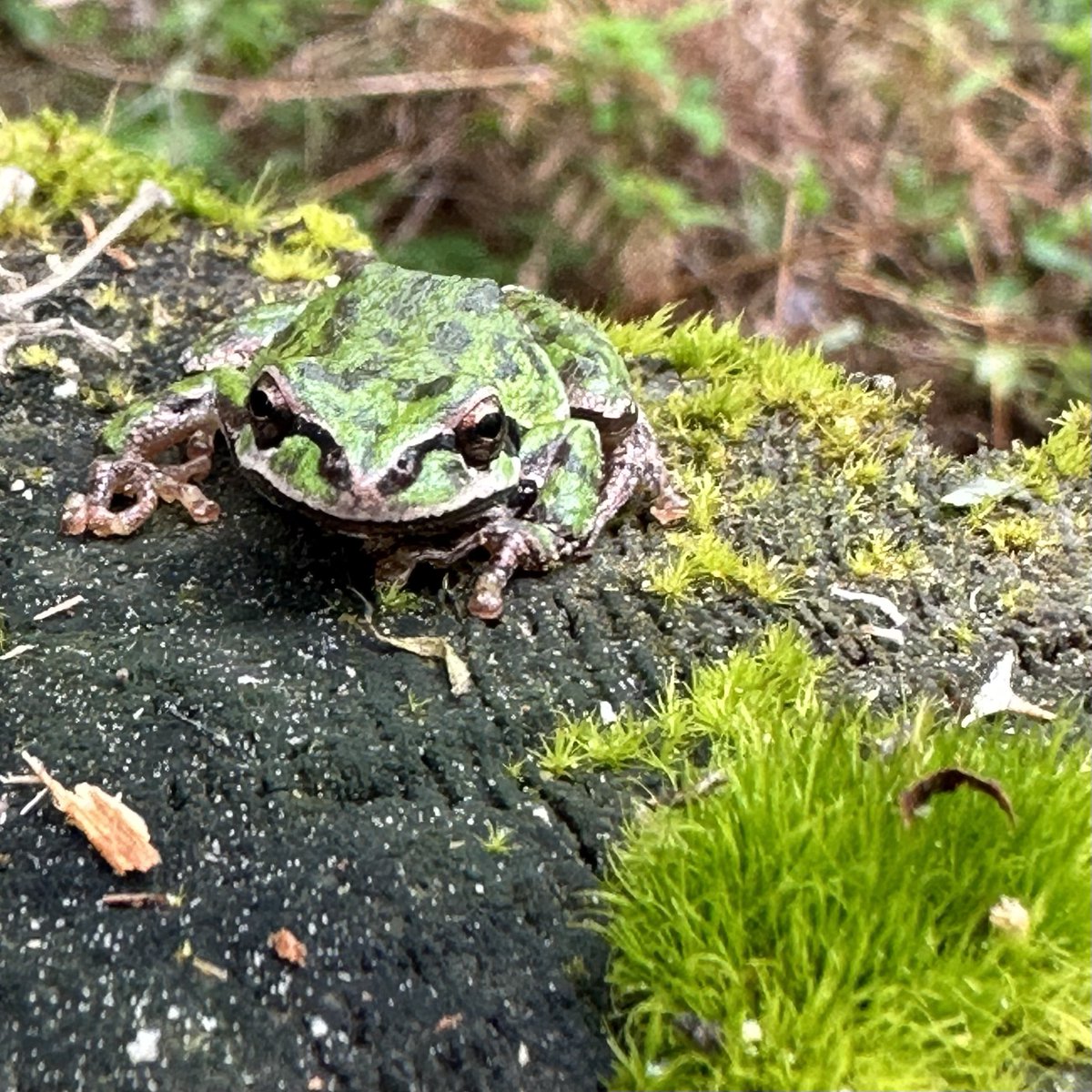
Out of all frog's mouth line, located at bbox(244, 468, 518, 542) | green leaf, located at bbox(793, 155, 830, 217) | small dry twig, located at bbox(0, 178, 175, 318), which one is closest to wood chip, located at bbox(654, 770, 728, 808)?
frog's mouth line, located at bbox(244, 468, 518, 542)

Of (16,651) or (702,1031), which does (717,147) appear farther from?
(702,1031)

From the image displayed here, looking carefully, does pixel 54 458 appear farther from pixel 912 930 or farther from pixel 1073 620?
pixel 1073 620

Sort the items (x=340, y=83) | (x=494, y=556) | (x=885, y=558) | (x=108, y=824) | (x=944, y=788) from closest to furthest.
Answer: (x=944, y=788)
(x=108, y=824)
(x=494, y=556)
(x=885, y=558)
(x=340, y=83)

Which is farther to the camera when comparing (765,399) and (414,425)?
(765,399)

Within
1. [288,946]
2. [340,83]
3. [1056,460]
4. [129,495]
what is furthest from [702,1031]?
[340,83]

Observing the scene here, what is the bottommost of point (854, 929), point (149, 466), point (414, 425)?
point (149, 466)

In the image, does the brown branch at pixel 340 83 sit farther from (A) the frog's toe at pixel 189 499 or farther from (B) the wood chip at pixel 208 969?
(B) the wood chip at pixel 208 969
